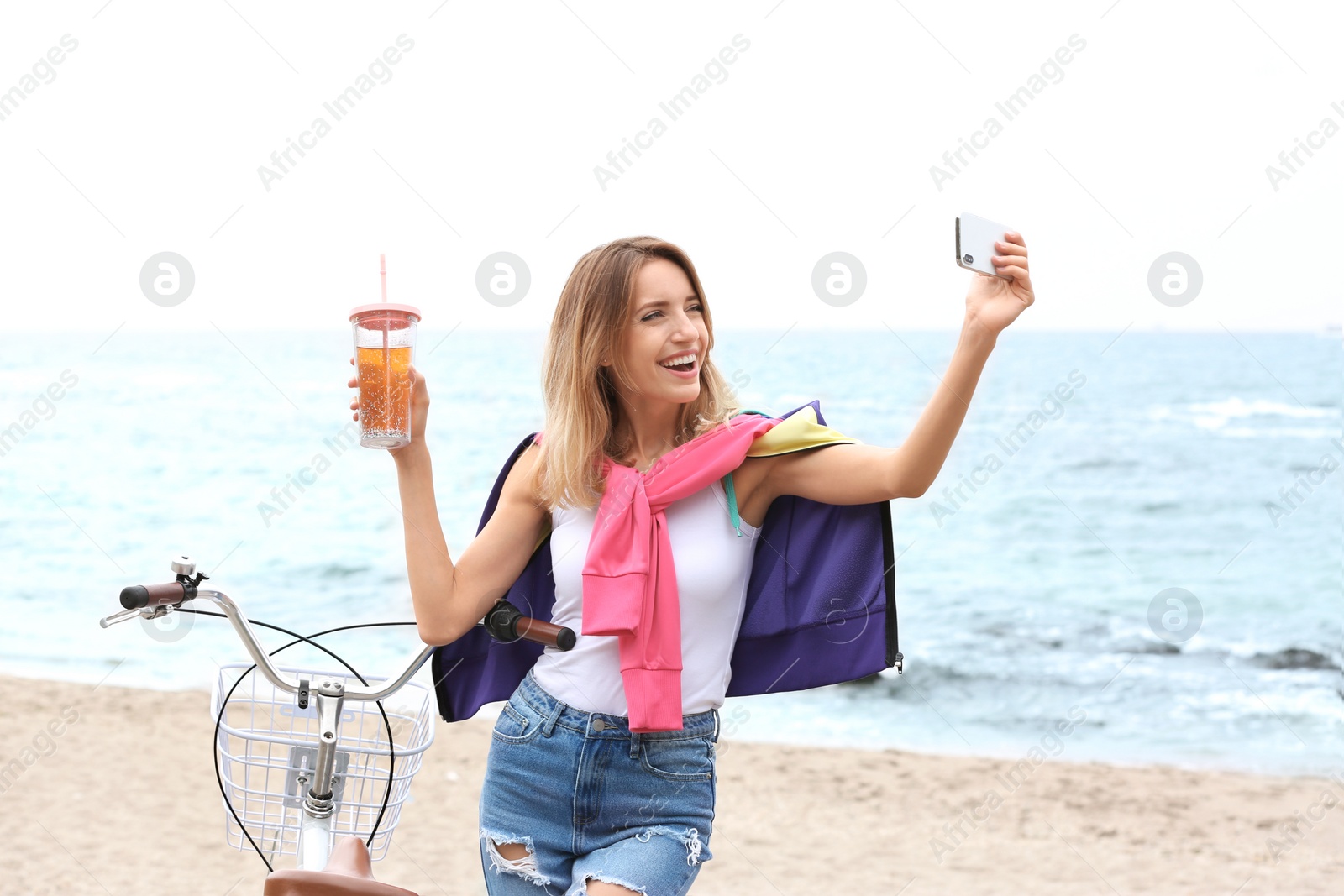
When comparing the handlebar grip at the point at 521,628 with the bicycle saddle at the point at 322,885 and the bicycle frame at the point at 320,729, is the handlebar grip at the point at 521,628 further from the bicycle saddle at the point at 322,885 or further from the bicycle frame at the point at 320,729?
the bicycle saddle at the point at 322,885

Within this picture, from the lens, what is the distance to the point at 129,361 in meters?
43.8

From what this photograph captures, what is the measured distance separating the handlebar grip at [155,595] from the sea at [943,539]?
1.04 ft

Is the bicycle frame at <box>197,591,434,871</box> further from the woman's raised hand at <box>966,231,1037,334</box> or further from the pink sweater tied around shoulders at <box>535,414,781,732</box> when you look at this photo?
the woman's raised hand at <box>966,231,1037,334</box>

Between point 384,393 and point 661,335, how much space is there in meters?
0.50

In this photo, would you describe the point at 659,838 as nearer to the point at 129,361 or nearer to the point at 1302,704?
the point at 1302,704

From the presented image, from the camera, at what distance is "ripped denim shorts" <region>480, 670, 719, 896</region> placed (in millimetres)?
2094

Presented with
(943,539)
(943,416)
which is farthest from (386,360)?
(943,539)

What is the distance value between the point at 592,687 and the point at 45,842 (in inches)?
170

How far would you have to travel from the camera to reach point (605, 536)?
216 cm

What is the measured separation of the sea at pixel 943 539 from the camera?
870 centimetres

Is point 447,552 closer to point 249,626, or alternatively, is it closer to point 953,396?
point 249,626

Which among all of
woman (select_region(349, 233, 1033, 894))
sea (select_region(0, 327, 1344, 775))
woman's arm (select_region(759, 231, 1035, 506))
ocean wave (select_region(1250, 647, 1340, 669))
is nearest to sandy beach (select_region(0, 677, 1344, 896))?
sea (select_region(0, 327, 1344, 775))

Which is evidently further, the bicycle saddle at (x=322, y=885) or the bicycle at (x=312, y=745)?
the bicycle at (x=312, y=745)

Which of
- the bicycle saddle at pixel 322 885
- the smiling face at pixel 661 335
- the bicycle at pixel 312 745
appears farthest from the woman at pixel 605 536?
the bicycle saddle at pixel 322 885
